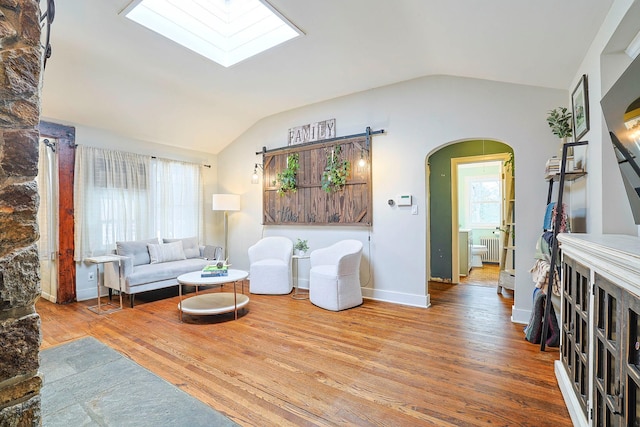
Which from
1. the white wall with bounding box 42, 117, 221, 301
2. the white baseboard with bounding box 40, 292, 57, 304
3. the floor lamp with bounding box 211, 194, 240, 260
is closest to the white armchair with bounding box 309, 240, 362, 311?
the floor lamp with bounding box 211, 194, 240, 260

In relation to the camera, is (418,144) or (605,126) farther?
(418,144)

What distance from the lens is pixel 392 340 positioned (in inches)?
114

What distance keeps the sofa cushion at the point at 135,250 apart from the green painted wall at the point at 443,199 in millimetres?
4676

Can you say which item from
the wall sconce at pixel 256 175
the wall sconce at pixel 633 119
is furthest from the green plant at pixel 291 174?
the wall sconce at pixel 633 119

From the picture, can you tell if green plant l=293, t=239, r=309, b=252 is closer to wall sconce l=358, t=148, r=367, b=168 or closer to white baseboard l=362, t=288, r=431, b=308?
white baseboard l=362, t=288, r=431, b=308

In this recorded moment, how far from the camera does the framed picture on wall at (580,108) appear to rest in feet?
7.99

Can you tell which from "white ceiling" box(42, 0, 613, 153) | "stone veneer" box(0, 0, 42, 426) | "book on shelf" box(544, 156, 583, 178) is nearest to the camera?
"stone veneer" box(0, 0, 42, 426)

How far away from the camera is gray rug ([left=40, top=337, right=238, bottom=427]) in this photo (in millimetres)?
1775

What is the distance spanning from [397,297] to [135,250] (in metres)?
3.77

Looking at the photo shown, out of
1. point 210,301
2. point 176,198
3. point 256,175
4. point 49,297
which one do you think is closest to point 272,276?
point 210,301

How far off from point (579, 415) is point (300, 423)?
1481mm

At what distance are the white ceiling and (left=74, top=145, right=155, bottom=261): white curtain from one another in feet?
1.57

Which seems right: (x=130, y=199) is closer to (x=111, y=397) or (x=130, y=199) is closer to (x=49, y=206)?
(x=49, y=206)

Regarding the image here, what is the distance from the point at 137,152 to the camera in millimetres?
5008
